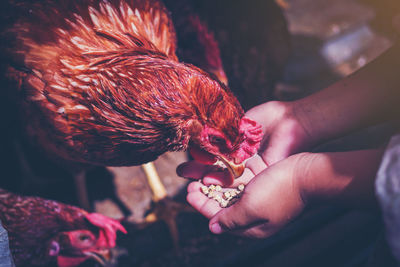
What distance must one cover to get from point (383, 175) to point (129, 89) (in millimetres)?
863

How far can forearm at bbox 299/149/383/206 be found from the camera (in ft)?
2.98

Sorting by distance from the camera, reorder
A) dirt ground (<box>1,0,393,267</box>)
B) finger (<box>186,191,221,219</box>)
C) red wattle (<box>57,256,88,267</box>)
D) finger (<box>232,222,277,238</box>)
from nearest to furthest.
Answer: finger (<box>232,222,277,238</box>) → finger (<box>186,191,221,219</box>) → red wattle (<box>57,256,88,267</box>) → dirt ground (<box>1,0,393,267</box>)

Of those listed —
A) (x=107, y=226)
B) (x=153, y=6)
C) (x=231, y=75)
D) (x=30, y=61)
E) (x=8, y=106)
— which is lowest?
(x=107, y=226)

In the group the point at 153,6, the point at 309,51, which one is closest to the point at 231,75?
the point at 153,6

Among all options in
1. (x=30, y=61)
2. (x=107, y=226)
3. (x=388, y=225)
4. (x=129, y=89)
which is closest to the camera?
(x=388, y=225)

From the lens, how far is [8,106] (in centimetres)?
160

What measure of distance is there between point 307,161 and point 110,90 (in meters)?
0.80

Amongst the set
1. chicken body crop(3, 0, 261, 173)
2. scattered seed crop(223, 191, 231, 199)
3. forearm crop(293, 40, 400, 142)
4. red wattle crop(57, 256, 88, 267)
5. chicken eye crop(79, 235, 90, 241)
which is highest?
chicken body crop(3, 0, 261, 173)

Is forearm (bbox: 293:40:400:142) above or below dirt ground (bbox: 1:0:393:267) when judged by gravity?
above

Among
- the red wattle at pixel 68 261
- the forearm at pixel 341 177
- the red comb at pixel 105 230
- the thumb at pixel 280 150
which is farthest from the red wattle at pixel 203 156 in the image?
the red wattle at pixel 68 261

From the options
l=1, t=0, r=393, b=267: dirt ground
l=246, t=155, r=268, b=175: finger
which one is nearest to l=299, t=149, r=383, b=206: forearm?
l=246, t=155, r=268, b=175: finger

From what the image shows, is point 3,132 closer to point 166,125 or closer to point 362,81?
point 166,125

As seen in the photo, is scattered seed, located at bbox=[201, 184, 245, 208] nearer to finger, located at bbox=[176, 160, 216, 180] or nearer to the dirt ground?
finger, located at bbox=[176, 160, 216, 180]

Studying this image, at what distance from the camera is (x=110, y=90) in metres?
1.09
